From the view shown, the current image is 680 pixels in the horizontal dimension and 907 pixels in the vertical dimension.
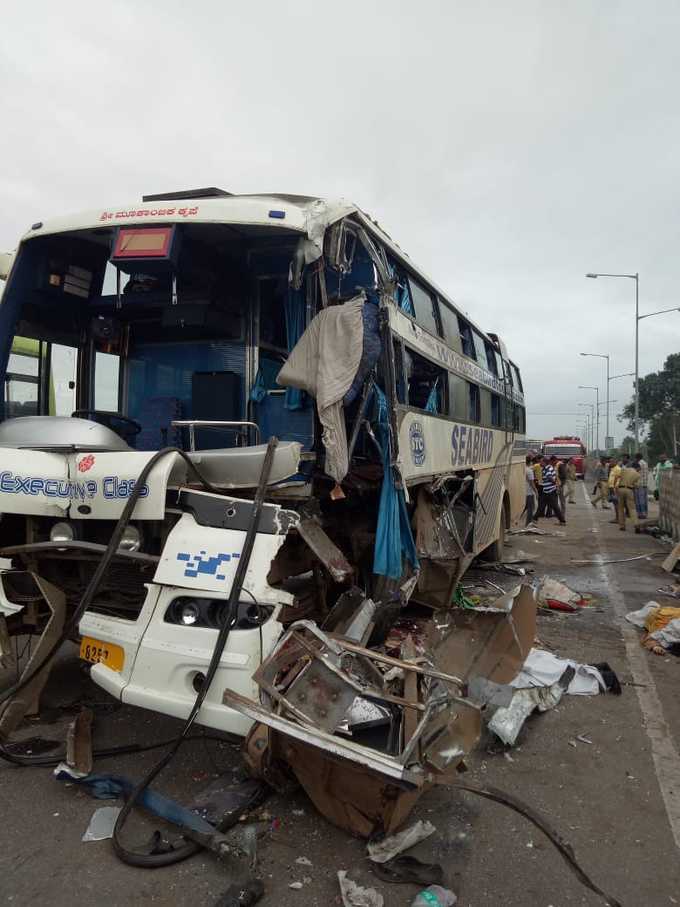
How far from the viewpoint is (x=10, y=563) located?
12.0ft

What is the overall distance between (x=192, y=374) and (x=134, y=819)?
10.8 feet

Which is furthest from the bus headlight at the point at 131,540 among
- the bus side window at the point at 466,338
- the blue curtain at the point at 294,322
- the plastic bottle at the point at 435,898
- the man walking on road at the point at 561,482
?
the man walking on road at the point at 561,482

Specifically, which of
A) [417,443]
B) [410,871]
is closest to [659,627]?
[417,443]

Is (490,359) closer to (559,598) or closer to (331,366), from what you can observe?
(559,598)

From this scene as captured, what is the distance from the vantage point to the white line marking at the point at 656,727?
3.38 meters

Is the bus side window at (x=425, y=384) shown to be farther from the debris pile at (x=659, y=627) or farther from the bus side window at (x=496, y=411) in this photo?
the bus side window at (x=496, y=411)

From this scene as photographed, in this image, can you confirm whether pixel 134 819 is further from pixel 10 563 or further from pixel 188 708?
pixel 10 563

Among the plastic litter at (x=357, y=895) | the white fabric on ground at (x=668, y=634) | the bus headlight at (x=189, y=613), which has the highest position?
the bus headlight at (x=189, y=613)

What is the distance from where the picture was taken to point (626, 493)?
1555 cm

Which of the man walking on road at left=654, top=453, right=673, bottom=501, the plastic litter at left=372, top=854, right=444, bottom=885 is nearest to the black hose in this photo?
the plastic litter at left=372, top=854, right=444, bottom=885

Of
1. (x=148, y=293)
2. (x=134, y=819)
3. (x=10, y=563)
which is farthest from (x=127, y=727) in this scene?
(x=148, y=293)

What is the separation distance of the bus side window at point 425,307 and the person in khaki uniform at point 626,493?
10151mm

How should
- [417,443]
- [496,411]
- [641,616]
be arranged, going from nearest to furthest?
[417,443], [641,616], [496,411]

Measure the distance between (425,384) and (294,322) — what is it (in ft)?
6.41
